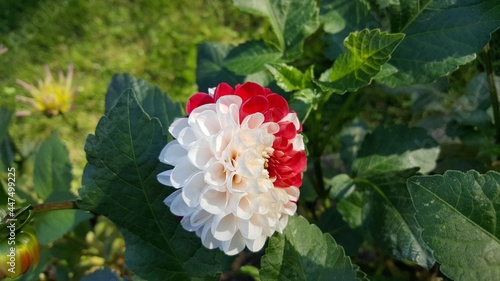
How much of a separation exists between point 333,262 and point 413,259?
171mm

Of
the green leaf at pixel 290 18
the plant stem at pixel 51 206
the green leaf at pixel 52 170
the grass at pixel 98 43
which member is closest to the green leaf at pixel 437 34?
the green leaf at pixel 290 18

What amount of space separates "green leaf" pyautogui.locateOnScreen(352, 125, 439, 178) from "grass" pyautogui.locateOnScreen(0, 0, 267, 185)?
84 centimetres

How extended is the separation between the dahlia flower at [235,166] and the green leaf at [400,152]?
29 centimetres

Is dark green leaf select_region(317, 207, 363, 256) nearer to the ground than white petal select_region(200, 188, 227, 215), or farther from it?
nearer to the ground

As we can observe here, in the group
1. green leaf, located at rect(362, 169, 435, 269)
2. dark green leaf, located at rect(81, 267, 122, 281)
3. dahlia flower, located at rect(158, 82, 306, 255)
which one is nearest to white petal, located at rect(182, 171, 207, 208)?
dahlia flower, located at rect(158, 82, 306, 255)

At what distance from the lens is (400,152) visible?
84 cm

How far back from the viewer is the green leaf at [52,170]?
94 cm

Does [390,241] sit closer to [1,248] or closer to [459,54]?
[459,54]

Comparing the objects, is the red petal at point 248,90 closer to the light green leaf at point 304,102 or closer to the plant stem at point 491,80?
the light green leaf at point 304,102

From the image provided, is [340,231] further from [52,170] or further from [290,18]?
[52,170]

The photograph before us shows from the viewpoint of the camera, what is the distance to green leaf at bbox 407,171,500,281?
1.75 ft

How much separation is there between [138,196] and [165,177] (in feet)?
0.22

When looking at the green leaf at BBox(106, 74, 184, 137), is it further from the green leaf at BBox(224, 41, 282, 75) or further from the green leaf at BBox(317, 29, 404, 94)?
the green leaf at BBox(317, 29, 404, 94)

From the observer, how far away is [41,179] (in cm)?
96
